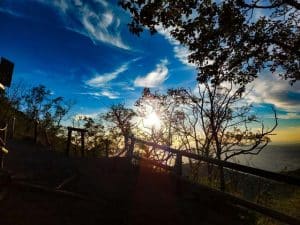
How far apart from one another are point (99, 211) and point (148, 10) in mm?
5908

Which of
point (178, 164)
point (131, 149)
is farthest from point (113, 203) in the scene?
point (131, 149)

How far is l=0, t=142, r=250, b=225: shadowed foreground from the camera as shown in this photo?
262 inches

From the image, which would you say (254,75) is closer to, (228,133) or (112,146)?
(228,133)

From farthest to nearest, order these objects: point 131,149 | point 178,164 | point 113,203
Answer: point 131,149
point 178,164
point 113,203

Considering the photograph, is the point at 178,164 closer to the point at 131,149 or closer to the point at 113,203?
the point at 113,203

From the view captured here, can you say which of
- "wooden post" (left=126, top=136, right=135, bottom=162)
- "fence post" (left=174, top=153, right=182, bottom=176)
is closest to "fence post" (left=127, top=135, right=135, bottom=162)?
"wooden post" (left=126, top=136, right=135, bottom=162)

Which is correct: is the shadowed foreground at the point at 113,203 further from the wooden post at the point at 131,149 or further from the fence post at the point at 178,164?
the wooden post at the point at 131,149

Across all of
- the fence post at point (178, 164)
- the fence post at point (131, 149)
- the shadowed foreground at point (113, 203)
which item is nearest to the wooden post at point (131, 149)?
the fence post at point (131, 149)

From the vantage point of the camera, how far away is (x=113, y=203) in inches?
311

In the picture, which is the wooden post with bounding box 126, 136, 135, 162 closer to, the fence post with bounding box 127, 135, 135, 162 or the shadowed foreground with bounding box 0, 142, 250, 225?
the fence post with bounding box 127, 135, 135, 162

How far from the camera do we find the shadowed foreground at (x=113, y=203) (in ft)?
21.8

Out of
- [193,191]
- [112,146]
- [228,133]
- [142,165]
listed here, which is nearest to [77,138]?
[112,146]

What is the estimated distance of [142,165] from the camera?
12859mm

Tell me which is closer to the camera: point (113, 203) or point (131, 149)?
point (113, 203)
